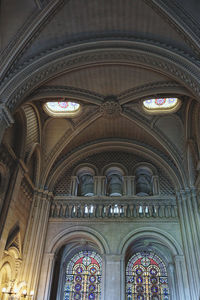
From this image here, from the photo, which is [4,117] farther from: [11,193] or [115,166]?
[115,166]

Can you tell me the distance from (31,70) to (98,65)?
3256 millimetres

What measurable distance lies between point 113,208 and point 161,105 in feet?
19.9

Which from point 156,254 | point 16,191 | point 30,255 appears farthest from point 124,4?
point 156,254

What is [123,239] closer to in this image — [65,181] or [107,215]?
[107,215]

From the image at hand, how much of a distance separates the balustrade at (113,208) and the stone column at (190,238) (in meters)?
0.67

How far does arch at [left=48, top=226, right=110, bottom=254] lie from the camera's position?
533 inches

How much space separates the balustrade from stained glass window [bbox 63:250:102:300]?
8.41ft

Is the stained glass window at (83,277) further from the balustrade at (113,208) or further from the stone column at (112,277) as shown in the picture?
the balustrade at (113,208)

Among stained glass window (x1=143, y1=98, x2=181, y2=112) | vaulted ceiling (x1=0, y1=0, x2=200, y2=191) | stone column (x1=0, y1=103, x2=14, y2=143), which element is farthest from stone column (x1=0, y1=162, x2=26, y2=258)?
stained glass window (x1=143, y1=98, x2=181, y2=112)

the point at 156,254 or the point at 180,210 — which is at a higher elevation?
the point at 180,210

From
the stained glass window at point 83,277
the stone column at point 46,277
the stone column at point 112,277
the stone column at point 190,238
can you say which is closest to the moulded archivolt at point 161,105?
the stone column at point 190,238

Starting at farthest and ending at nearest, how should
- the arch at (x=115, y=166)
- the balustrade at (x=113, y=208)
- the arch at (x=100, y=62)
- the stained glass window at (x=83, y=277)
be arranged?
the arch at (x=115, y=166)
the balustrade at (x=113, y=208)
the stained glass window at (x=83, y=277)
the arch at (x=100, y=62)

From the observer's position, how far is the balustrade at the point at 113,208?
1424 centimetres

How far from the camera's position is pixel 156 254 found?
15.1 meters
